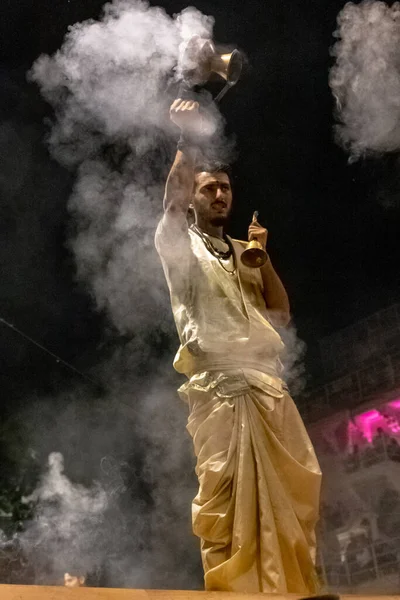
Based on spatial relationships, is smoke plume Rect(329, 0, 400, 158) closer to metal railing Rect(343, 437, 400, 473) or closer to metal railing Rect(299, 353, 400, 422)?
metal railing Rect(299, 353, 400, 422)

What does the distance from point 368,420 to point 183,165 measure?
20.8 feet

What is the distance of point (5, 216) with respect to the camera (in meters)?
6.06

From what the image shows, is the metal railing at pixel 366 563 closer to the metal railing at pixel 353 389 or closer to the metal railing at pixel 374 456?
the metal railing at pixel 374 456

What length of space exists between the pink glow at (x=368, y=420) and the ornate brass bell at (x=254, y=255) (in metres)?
5.76

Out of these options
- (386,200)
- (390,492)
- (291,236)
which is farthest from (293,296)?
(390,492)

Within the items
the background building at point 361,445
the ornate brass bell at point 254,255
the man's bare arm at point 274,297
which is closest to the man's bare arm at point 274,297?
the man's bare arm at point 274,297

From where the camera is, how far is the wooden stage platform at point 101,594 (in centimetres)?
203

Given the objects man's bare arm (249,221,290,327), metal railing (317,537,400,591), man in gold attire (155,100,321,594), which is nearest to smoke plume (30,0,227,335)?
man in gold attire (155,100,321,594)

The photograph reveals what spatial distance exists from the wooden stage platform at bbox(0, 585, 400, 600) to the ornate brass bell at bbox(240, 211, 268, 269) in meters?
1.88

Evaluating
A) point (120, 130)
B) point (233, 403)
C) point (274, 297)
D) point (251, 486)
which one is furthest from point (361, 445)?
point (251, 486)

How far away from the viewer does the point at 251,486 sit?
10.7 feet

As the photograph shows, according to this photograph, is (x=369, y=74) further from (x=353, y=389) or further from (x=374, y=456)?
(x=374, y=456)

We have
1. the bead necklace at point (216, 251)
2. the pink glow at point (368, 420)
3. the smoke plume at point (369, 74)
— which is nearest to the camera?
the bead necklace at point (216, 251)

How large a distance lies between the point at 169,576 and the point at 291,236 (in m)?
3.55
